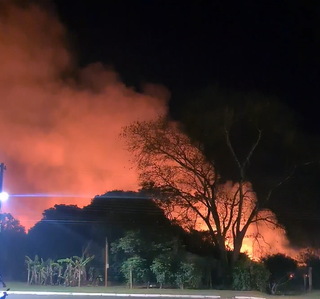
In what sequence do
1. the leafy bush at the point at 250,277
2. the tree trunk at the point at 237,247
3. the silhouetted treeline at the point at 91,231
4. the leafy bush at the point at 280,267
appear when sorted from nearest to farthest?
the leafy bush at the point at 250,277
the leafy bush at the point at 280,267
the tree trunk at the point at 237,247
the silhouetted treeline at the point at 91,231

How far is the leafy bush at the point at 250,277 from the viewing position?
28.8 m

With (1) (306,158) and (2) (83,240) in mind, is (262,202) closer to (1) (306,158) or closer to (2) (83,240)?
(1) (306,158)

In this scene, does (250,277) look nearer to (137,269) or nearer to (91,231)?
(137,269)

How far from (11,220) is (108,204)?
8.09m

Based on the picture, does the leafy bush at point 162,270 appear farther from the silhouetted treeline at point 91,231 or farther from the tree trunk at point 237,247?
the tree trunk at point 237,247

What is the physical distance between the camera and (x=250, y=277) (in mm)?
28953

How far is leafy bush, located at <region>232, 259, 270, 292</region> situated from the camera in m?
28.8

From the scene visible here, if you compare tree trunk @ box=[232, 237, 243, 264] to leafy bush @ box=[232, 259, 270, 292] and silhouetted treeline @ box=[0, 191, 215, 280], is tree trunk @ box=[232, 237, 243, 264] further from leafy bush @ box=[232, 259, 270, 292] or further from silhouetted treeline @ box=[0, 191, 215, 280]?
silhouetted treeline @ box=[0, 191, 215, 280]

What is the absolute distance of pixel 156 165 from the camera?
31172 millimetres

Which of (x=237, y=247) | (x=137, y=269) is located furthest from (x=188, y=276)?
(x=237, y=247)

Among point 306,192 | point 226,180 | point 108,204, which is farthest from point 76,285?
point 306,192

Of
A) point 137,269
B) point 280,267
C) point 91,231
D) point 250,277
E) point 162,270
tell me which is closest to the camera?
point 250,277

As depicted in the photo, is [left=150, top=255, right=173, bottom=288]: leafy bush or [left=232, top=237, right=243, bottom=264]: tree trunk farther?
[left=232, top=237, right=243, bottom=264]: tree trunk

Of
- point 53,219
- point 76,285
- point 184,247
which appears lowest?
point 76,285
